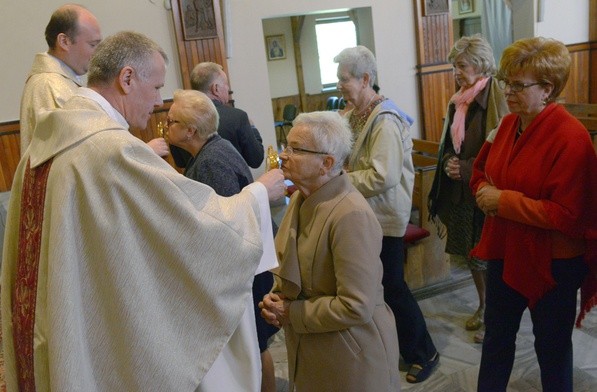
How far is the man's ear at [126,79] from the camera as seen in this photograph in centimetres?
143

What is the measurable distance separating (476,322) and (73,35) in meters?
2.54

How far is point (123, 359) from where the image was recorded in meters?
1.21

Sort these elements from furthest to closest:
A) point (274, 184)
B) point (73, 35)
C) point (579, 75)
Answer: point (579, 75) → point (73, 35) → point (274, 184)

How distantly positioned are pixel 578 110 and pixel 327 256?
430cm

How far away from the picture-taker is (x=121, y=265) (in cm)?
119

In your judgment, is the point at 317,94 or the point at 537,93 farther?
the point at 317,94

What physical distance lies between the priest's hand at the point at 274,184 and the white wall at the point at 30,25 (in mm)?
4314

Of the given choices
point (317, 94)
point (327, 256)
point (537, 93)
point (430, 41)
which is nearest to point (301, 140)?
point (327, 256)

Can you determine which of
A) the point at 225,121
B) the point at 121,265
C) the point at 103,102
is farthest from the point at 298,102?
the point at 121,265

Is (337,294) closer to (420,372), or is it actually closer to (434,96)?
(420,372)

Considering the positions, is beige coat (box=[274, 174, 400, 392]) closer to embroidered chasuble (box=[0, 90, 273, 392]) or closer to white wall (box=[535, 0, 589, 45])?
embroidered chasuble (box=[0, 90, 273, 392])

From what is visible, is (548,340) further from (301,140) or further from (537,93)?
(301,140)

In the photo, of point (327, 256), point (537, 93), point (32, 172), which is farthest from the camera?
point (537, 93)

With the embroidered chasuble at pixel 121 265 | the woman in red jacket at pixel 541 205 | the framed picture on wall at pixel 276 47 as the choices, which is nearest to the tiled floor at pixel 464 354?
the woman in red jacket at pixel 541 205
